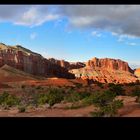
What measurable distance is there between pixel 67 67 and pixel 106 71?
9.75 meters

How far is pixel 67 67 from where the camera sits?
86.7 meters

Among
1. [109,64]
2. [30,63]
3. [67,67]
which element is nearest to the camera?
[30,63]

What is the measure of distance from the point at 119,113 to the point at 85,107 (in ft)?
10.8

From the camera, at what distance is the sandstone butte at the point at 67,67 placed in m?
74.4

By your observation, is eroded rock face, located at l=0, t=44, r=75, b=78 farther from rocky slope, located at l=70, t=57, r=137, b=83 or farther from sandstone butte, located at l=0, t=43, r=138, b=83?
rocky slope, located at l=70, t=57, r=137, b=83

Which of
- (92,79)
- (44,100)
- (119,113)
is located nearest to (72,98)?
(44,100)

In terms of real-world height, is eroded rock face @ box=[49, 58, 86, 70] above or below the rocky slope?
above

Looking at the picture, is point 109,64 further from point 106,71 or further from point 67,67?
point 67,67

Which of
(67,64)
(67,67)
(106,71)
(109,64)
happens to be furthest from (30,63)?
(109,64)

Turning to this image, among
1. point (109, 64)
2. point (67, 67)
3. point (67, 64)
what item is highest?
point (67, 64)

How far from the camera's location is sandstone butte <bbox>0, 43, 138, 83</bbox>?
74438 millimetres

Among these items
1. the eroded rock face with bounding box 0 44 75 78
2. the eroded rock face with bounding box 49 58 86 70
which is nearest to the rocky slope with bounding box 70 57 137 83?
the eroded rock face with bounding box 49 58 86 70
